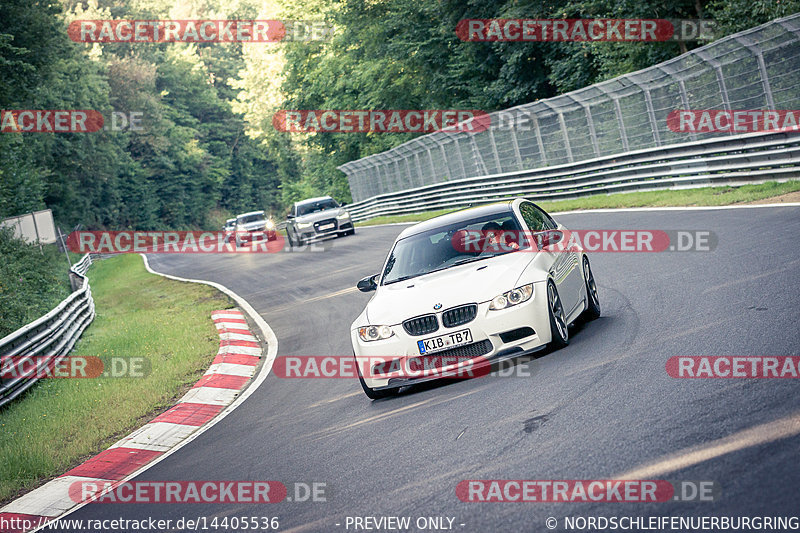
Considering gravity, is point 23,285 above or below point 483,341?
above

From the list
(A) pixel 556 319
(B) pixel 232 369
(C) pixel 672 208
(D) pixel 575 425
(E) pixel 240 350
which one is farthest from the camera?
(C) pixel 672 208

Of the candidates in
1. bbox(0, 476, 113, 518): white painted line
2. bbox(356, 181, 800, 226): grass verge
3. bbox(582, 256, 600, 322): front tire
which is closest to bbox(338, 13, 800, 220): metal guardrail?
bbox(356, 181, 800, 226): grass verge

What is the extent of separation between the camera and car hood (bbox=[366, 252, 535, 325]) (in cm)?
789

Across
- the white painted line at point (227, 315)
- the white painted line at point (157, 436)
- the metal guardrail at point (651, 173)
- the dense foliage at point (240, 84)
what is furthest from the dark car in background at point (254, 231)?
the white painted line at point (157, 436)

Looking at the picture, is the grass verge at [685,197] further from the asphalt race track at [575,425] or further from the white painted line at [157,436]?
the white painted line at [157,436]

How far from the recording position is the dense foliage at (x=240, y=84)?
33.1 metres

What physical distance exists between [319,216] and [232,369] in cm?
2117

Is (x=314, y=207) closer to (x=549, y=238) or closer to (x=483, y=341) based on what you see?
(x=549, y=238)

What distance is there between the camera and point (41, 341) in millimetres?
13430

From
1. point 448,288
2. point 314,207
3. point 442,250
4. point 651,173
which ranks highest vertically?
point 314,207

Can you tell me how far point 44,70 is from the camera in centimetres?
3506

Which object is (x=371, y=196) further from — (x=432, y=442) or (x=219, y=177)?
(x=219, y=177)

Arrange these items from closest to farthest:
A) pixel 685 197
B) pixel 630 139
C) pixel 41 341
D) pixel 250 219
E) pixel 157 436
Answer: pixel 157 436
pixel 41 341
pixel 685 197
pixel 630 139
pixel 250 219

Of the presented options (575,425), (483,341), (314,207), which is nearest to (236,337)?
(483,341)
